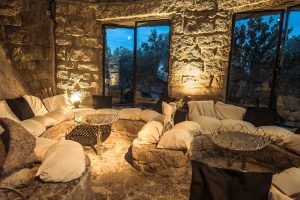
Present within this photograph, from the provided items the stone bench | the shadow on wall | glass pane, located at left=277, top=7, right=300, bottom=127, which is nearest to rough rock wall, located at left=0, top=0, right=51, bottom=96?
the shadow on wall

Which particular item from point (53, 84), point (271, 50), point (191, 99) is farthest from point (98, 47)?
point (271, 50)

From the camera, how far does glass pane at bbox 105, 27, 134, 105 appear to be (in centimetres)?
513

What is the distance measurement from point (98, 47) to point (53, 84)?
1224mm

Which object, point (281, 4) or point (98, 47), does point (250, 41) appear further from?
point (98, 47)

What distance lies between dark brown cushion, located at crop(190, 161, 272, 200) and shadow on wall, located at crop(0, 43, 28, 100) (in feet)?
10.8

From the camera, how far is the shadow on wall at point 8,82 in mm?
3645

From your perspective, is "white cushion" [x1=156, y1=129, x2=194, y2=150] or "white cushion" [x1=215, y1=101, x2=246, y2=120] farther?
"white cushion" [x1=215, y1=101, x2=246, y2=120]

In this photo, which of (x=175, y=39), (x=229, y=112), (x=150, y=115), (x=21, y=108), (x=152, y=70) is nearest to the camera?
(x=21, y=108)

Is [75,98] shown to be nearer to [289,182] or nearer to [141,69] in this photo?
[141,69]

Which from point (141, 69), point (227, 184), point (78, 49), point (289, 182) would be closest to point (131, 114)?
point (78, 49)

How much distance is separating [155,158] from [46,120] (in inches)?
68.9

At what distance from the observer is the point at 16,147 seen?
1774mm

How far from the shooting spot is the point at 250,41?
550 cm

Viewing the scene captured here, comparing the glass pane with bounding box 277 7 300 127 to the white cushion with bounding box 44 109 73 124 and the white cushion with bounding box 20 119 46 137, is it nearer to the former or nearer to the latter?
the white cushion with bounding box 44 109 73 124
